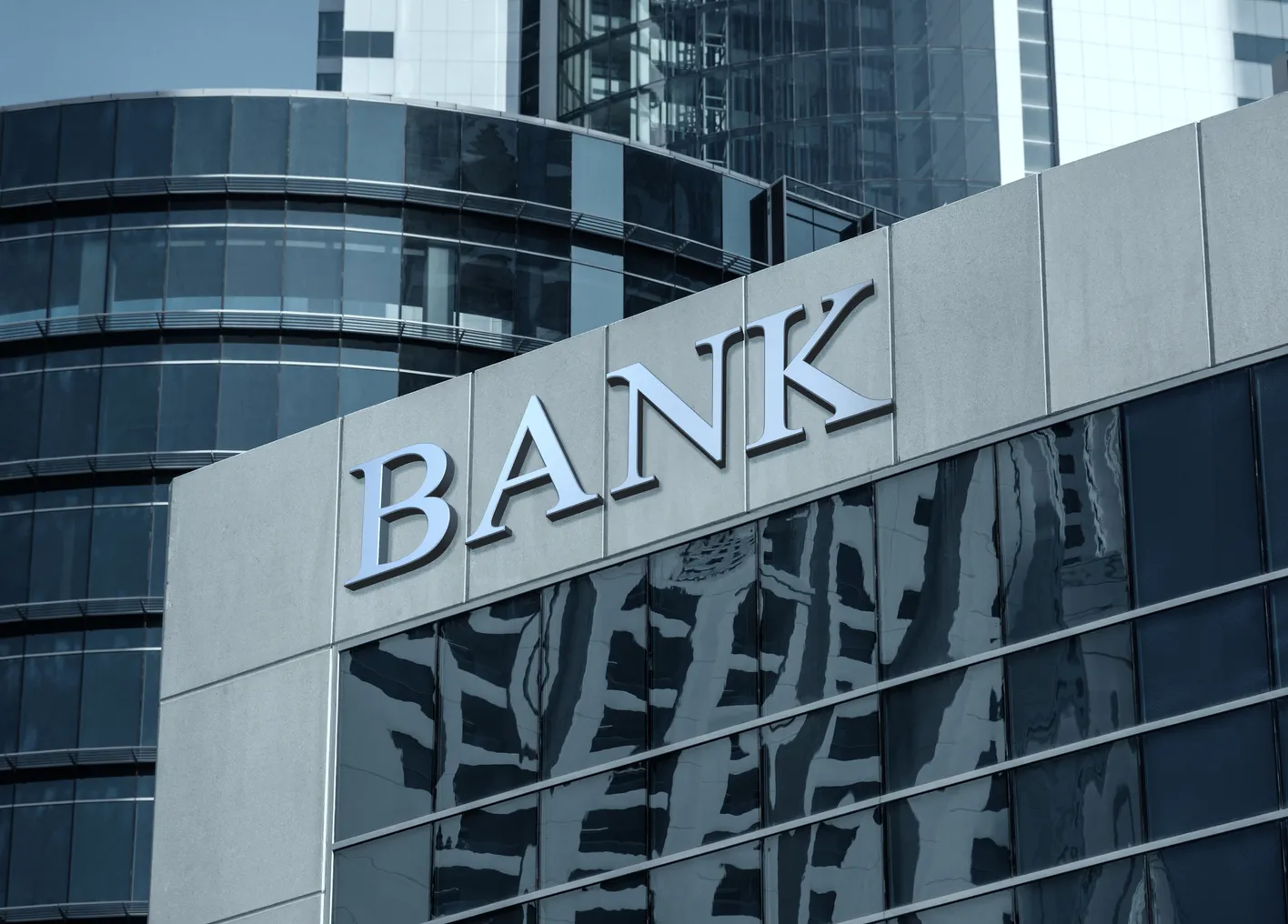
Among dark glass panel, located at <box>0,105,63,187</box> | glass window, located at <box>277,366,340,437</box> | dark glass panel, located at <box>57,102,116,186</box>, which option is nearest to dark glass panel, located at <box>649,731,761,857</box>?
glass window, located at <box>277,366,340,437</box>

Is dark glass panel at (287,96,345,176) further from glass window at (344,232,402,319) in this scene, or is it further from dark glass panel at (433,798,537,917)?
dark glass panel at (433,798,537,917)

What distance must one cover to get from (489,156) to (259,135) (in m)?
6.38

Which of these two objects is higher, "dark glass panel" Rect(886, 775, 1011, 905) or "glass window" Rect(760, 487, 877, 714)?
"glass window" Rect(760, 487, 877, 714)

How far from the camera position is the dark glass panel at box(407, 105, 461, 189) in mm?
66750

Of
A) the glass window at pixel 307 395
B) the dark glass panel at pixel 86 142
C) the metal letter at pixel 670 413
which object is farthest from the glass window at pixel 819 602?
the dark glass panel at pixel 86 142

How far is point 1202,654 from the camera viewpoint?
27094 mm

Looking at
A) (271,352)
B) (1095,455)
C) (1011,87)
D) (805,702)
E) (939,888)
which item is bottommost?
(939,888)

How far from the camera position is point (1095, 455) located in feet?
94.3

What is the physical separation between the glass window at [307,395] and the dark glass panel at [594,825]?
33510mm

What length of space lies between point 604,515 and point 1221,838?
10338 millimetres

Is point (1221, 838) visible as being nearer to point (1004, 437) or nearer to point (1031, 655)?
point (1031, 655)

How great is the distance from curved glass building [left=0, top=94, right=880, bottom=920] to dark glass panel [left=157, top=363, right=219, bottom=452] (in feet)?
0.18

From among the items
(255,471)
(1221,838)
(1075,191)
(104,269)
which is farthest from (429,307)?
(1221,838)

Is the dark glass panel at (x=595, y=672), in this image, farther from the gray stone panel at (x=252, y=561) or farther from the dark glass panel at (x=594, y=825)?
the gray stone panel at (x=252, y=561)
